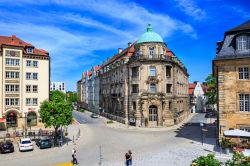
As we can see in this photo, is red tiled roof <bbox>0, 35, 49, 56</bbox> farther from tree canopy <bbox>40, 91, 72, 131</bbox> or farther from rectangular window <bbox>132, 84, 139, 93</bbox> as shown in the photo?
tree canopy <bbox>40, 91, 72, 131</bbox>

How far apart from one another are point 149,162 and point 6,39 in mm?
42626

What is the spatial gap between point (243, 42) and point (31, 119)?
41.3 meters

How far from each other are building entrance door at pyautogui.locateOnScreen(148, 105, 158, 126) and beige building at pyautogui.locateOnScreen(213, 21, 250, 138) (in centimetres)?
2204

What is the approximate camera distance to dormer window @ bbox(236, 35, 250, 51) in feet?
90.9

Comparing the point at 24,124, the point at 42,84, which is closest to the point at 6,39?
the point at 42,84

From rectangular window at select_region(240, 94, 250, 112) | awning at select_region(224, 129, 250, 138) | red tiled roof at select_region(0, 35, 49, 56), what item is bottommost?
awning at select_region(224, 129, 250, 138)

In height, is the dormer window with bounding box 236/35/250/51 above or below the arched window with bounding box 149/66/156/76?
above

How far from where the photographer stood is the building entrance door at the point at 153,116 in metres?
50.6

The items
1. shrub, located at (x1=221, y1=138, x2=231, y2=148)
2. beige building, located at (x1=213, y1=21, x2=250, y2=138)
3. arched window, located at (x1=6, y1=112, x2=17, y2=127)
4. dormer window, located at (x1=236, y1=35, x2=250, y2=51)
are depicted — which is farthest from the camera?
arched window, located at (x1=6, y1=112, x2=17, y2=127)

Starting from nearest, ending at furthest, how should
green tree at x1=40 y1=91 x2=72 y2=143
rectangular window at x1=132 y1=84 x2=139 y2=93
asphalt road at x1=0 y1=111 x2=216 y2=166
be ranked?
asphalt road at x1=0 y1=111 x2=216 y2=166 < green tree at x1=40 y1=91 x2=72 y2=143 < rectangular window at x1=132 y1=84 x2=139 y2=93

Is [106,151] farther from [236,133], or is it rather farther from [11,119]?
[11,119]

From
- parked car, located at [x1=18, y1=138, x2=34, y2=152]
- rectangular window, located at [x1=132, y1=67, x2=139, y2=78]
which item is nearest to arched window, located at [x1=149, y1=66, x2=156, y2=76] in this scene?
rectangular window, located at [x1=132, y1=67, x2=139, y2=78]

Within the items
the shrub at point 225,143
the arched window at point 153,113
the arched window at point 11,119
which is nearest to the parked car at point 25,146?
the arched window at point 11,119

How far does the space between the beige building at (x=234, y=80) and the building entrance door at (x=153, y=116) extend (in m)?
22.0
